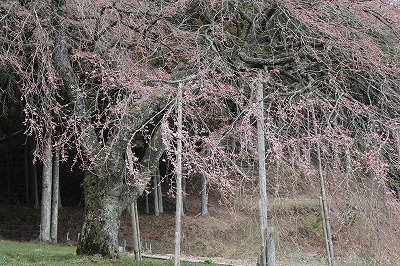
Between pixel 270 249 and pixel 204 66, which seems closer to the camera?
pixel 270 249

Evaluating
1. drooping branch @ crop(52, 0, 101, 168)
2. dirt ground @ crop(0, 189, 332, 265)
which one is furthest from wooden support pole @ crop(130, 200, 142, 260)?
dirt ground @ crop(0, 189, 332, 265)

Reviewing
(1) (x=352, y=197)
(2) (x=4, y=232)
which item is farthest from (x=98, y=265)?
(2) (x=4, y=232)

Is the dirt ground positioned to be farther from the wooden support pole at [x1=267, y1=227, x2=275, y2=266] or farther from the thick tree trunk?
the wooden support pole at [x1=267, y1=227, x2=275, y2=266]

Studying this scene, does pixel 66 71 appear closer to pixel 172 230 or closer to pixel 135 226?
pixel 135 226

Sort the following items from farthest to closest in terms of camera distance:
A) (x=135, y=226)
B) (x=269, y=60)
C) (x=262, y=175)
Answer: (x=135, y=226), (x=269, y=60), (x=262, y=175)

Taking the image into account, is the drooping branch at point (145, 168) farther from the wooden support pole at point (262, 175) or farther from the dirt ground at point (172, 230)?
the dirt ground at point (172, 230)

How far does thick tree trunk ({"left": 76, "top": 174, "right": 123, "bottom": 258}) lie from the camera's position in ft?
24.9

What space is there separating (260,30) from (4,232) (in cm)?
1205

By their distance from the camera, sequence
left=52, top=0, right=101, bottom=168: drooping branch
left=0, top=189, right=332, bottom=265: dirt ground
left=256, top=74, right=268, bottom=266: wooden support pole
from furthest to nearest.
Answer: left=0, top=189, right=332, bottom=265: dirt ground, left=52, top=0, right=101, bottom=168: drooping branch, left=256, top=74, right=268, bottom=266: wooden support pole

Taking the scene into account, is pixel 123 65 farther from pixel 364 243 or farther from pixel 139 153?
pixel 139 153

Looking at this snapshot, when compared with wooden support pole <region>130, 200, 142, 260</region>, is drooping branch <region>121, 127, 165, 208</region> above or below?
above

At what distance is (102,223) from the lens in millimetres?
7617

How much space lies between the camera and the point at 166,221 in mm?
19828

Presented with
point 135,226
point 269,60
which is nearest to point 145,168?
point 135,226
